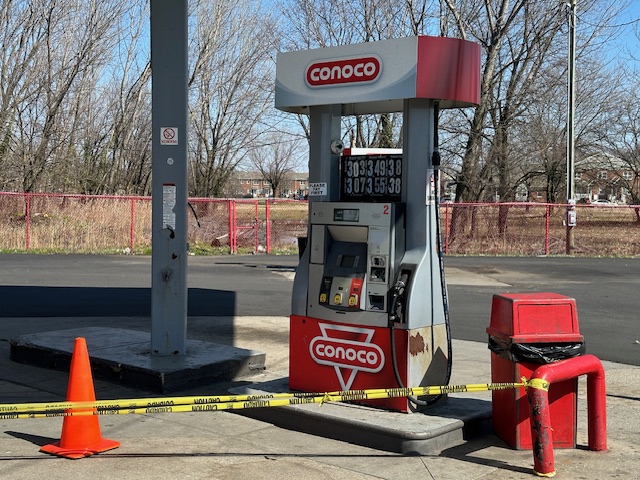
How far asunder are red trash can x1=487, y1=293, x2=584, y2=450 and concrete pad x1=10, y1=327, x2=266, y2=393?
290 cm

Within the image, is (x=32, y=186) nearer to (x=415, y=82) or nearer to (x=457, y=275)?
(x=457, y=275)

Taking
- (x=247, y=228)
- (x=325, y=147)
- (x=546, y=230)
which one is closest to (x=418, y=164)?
(x=325, y=147)

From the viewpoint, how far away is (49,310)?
12273 millimetres

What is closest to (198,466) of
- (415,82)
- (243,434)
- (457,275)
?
(243,434)

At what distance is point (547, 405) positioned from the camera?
543 centimetres

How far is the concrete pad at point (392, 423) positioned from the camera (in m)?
5.83

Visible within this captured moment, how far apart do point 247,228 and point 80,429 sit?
1916cm

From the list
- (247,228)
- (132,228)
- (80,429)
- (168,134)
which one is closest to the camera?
(80,429)

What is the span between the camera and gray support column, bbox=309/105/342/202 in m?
6.89

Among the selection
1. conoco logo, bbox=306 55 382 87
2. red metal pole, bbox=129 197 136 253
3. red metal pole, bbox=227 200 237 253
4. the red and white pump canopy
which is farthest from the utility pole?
conoco logo, bbox=306 55 382 87

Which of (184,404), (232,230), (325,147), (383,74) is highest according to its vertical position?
(383,74)

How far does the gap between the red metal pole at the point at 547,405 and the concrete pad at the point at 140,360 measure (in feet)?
11.0

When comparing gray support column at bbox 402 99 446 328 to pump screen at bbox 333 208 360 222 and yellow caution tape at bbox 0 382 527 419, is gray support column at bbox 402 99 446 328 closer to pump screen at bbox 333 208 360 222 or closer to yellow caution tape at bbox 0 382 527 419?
pump screen at bbox 333 208 360 222

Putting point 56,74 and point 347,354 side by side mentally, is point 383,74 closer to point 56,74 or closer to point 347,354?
point 347,354
